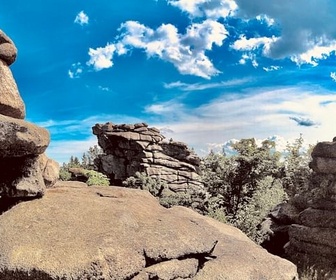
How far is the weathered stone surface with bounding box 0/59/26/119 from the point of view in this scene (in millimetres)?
9344

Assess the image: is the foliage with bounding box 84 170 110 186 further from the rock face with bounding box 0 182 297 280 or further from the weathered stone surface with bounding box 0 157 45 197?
the weathered stone surface with bounding box 0 157 45 197

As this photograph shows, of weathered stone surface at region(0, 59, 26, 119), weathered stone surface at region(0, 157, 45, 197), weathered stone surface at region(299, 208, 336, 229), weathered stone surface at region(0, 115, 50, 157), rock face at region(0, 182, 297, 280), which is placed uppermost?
weathered stone surface at region(0, 59, 26, 119)

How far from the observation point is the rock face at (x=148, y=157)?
36719 mm

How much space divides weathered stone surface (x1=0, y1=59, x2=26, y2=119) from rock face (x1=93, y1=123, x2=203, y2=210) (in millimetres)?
26290

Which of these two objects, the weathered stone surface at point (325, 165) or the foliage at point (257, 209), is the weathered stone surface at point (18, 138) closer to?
the weathered stone surface at point (325, 165)

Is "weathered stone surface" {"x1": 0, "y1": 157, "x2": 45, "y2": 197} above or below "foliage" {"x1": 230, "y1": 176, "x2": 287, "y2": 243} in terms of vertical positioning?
above

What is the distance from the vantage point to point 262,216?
25922mm

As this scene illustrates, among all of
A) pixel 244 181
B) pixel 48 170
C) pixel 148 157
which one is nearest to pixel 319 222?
pixel 244 181

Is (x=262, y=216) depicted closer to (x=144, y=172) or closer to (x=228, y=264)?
(x=144, y=172)

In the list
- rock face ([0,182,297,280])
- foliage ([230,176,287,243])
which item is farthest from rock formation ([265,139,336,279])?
rock face ([0,182,297,280])

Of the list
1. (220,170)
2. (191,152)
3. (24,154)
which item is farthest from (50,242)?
(191,152)

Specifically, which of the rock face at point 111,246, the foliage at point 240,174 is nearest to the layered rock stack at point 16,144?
the rock face at point 111,246

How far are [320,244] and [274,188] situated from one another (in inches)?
484

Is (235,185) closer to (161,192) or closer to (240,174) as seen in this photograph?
(240,174)
